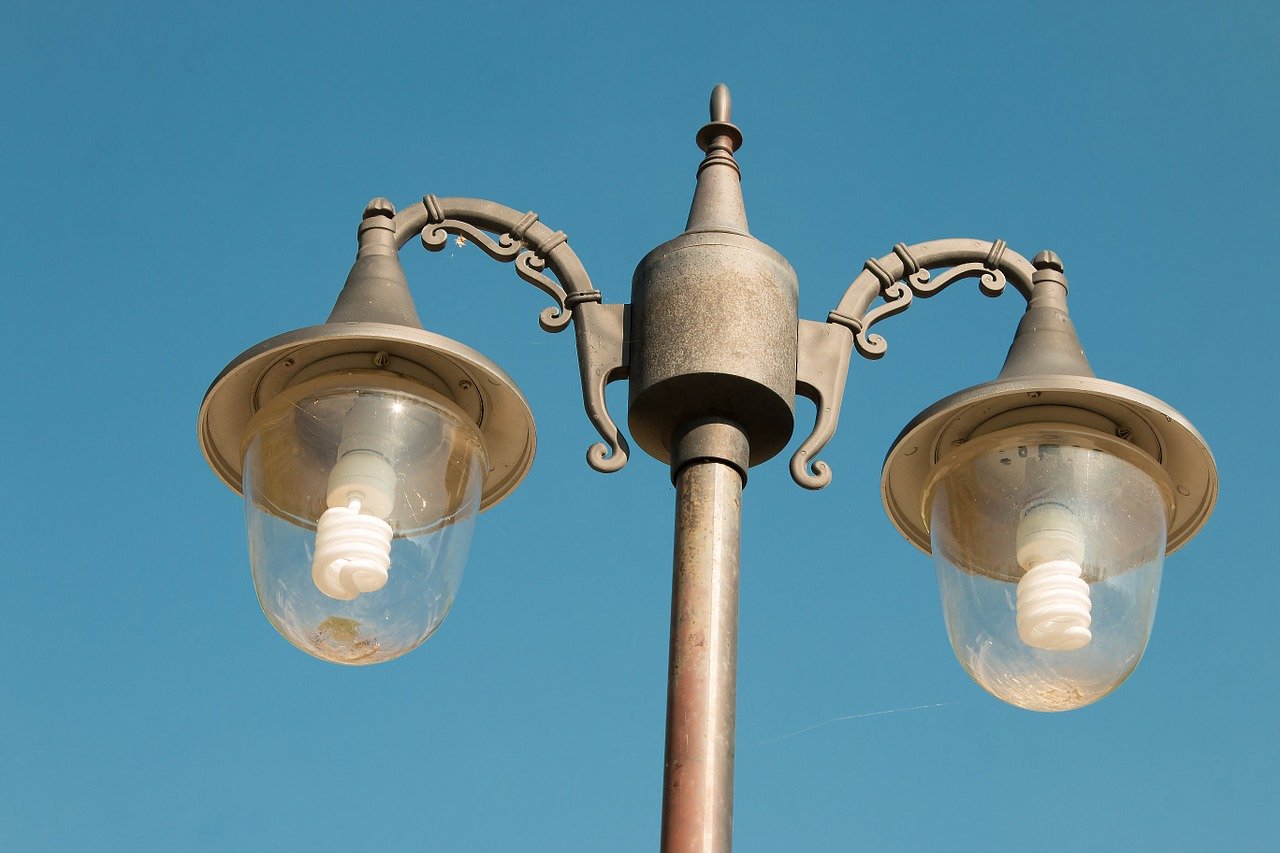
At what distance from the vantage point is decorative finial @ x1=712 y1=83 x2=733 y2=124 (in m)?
5.10

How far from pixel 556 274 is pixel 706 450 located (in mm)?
724

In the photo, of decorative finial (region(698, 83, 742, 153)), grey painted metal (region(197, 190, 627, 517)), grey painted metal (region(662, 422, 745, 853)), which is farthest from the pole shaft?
decorative finial (region(698, 83, 742, 153))

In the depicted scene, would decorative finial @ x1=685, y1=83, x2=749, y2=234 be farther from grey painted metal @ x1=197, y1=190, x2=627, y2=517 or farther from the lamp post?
grey painted metal @ x1=197, y1=190, x2=627, y2=517

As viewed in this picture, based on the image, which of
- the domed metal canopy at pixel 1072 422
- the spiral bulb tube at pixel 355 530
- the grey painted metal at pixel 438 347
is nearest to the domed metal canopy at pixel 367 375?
the grey painted metal at pixel 438 347

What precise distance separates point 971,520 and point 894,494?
30 cm

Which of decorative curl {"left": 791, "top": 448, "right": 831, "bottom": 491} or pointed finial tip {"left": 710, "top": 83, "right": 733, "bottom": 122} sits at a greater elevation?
pointed finial tip {"left": 710, "top": 83, "right": 733, "bottom": 122}

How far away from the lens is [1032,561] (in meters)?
4.43

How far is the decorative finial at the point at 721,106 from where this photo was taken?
510 centimetres

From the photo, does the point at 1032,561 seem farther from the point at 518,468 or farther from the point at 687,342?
the point at 518,468

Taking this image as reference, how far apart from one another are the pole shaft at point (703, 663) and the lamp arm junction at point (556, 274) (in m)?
0.28

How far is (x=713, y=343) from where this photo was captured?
441cm

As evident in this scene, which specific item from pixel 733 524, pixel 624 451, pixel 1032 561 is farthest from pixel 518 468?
pixel 1032 561

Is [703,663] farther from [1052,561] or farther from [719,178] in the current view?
[719,178]

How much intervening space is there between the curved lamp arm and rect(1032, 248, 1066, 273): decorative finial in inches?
0.8
